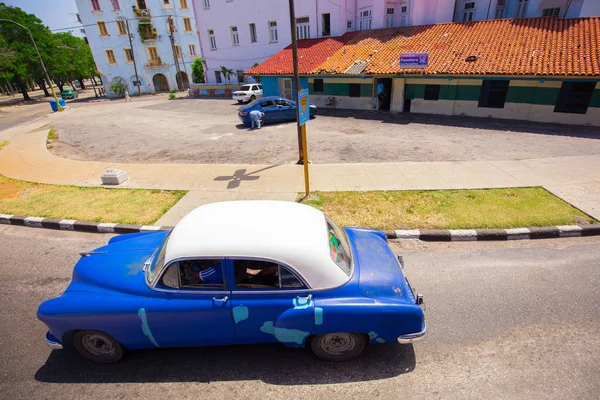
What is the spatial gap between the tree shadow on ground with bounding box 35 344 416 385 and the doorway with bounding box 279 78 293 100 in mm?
21260

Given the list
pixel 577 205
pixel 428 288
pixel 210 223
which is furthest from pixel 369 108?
pixel 210 223

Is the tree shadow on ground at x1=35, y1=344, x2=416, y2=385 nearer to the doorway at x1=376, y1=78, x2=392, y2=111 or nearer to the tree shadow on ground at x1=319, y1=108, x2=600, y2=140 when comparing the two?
the tree shadow on ground at x1=319, y1=108, x2=600, y2=140

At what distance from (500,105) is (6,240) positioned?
19941 millimetres

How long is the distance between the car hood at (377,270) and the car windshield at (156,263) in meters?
2.27

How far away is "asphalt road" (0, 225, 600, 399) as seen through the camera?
3.42 m

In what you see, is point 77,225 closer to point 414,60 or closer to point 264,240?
point 264,240

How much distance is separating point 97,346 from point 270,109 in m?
14.6

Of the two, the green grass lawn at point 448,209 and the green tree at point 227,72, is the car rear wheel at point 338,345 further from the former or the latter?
the green tree at point 227,72

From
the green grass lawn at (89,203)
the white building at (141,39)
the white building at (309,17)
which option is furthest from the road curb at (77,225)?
the white building at (141,39)

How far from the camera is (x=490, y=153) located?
11125 millimetres

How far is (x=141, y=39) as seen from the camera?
41219 millimetres

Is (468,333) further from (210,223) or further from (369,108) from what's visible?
(369,108)

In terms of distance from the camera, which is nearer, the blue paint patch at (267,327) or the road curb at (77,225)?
the blue paint patch at (267,327)

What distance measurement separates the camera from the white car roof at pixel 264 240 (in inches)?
135
